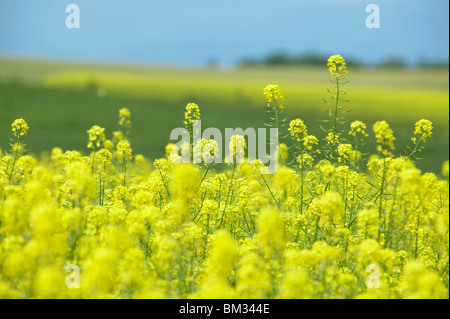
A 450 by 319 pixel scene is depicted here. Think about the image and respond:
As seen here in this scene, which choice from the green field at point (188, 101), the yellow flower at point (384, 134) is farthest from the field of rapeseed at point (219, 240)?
the green field at point (188, 101)

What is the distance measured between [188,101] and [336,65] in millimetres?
21666

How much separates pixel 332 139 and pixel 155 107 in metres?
19.2

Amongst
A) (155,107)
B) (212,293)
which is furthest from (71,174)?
(155,107)

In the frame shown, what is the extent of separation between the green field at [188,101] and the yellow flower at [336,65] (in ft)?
27.5

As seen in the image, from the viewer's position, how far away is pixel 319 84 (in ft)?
96.0

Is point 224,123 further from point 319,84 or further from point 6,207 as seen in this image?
point 6,207

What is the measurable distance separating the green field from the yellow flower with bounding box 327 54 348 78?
838cm

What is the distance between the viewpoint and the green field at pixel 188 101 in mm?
17047

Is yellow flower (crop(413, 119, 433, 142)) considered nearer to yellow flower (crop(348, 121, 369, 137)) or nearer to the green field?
yellow flower (crop(348, 121, 369, 137))

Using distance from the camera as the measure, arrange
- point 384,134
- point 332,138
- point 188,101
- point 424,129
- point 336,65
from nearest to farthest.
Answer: point 384,134 → point 424,129 → point 336,65 → point 332,138 → point 188,101

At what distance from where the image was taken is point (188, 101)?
85.5 ft

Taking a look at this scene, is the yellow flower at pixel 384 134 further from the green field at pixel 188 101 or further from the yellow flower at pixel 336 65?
the green field at pixel 188 101

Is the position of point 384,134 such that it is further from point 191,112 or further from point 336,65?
point 191,112

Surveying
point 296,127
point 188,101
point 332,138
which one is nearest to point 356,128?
point 332,138
